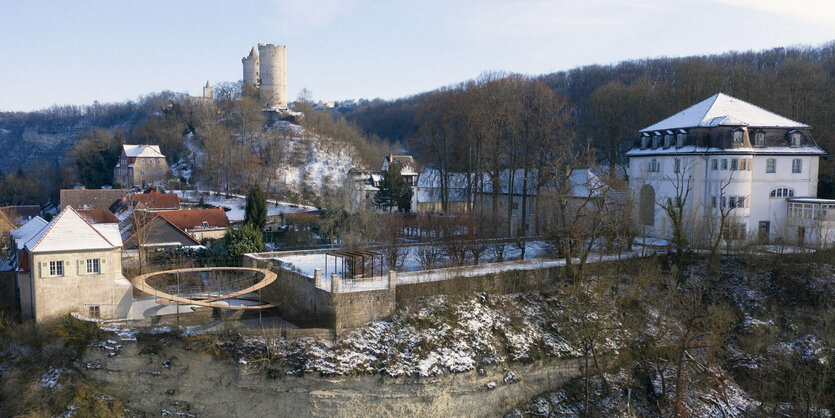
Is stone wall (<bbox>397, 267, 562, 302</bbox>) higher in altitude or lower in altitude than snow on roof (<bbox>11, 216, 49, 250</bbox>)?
lower

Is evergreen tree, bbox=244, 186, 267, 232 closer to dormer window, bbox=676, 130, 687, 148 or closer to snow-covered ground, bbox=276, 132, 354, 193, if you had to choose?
snow-covered ground, bbox=276, 132, 354, 193

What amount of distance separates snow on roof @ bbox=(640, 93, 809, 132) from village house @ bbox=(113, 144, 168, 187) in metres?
51.6

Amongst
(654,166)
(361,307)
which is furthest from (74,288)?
(654,166)

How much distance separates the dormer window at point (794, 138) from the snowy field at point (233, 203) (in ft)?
113

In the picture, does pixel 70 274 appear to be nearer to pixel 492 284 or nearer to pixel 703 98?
pixel 492 284

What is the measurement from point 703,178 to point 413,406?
2116 cm

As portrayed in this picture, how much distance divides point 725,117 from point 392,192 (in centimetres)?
2230

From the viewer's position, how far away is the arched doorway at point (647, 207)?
3266 cm

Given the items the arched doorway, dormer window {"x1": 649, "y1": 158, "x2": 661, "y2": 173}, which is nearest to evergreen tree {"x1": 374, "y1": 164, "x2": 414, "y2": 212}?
the arched doorway

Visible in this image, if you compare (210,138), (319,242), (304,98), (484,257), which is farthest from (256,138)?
(484,257)

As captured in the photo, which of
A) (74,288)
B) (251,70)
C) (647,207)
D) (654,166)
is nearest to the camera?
(74,288)

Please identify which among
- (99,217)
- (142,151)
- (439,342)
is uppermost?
(142,151)

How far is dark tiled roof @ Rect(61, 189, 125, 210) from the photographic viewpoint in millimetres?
46281

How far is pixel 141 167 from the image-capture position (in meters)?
62.2
